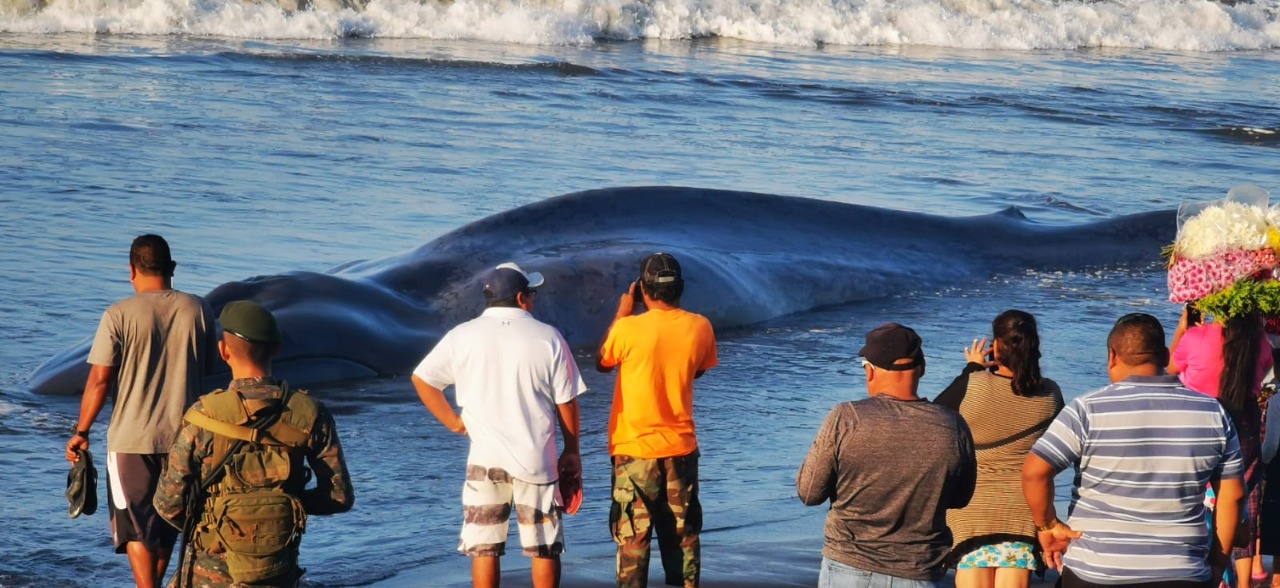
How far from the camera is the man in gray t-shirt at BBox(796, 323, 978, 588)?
15.0ft

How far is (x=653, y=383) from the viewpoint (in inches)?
223

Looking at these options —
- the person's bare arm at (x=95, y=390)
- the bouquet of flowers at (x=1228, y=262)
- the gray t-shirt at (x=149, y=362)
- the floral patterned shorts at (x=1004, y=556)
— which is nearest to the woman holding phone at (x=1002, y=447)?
the floral patterned shorts at (x=1004, y=556)

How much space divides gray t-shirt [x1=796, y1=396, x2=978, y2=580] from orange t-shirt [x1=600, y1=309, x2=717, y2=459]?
3.60ft

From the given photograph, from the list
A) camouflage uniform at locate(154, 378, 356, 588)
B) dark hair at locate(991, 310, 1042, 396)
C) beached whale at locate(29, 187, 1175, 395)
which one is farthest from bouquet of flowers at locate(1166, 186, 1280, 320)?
beached whale at locate(29, 187, 1175, 395)

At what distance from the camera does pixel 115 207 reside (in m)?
13.5

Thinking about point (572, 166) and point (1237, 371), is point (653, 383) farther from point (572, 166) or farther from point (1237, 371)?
point (572, 166)

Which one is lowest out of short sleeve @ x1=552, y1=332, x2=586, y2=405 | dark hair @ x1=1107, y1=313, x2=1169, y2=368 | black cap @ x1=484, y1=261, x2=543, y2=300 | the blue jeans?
the blue jeans

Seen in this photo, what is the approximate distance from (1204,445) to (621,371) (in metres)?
2.07

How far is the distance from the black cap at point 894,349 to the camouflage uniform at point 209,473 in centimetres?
159

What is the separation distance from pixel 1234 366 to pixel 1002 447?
89cm

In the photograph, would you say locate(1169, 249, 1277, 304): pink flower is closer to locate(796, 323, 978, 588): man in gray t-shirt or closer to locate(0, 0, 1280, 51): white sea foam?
locate(796, 323, 978, 588): man in gray t-shirt

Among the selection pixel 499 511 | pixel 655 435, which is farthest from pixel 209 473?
pixel 655 435

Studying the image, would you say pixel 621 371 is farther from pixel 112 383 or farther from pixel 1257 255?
pixel 1257 255

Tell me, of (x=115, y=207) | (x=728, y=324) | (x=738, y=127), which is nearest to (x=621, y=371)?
(x=728, y=324)
